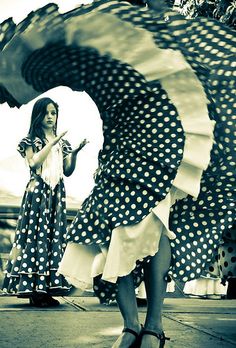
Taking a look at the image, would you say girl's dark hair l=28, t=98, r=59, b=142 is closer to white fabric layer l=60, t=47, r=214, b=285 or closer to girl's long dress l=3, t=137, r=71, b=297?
girl's long dress l=3, t=137, r=71, b=297

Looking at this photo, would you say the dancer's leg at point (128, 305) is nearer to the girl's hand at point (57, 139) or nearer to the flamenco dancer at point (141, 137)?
the flamenco dancer at point (141, 137)

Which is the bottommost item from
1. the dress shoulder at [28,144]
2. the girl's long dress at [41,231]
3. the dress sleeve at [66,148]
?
the girl's long dress at [41,231]

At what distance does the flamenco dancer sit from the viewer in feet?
7.60

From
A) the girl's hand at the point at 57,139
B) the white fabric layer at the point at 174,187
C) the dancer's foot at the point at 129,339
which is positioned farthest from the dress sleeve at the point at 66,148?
the dancer's foot at the point at 129,339

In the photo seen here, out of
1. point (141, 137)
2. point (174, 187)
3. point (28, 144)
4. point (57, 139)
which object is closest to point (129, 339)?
point (174, 187)

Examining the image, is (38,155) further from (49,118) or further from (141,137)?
(141,137)

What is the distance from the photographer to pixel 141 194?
233 centimetres

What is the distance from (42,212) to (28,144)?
0.51 meters

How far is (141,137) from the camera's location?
7.83ft

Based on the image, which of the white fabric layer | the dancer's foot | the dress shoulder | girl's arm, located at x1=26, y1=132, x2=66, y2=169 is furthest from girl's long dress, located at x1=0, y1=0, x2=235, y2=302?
the dress shoulder

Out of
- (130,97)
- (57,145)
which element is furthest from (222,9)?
(130,97)

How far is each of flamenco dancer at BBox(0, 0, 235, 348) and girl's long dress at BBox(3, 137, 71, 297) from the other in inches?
94.7

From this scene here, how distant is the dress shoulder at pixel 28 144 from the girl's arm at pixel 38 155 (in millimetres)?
26

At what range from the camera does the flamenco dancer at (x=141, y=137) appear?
2316 millimetres
